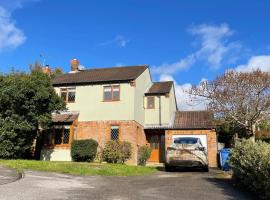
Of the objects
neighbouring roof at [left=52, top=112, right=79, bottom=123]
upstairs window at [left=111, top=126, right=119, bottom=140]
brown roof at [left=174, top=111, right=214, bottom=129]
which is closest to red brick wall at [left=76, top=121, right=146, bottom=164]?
upstairs window at [left=111, top=126, right=119, bottom=140]

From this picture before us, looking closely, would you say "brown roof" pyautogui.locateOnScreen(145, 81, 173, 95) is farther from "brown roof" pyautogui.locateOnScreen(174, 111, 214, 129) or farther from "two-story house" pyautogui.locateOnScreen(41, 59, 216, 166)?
"brown roof" pyautogui.locateOnScreen(174, 111, 214, 129)

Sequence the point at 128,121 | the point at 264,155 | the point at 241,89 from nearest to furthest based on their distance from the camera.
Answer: the point at 264,155, the point at 128,121, the point at 241,89

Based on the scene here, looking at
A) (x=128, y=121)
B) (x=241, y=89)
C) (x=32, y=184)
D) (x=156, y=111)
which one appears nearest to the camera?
(x=32, y=184)

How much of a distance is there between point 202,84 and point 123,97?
25.3 feet

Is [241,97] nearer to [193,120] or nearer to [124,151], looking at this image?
[193,120]

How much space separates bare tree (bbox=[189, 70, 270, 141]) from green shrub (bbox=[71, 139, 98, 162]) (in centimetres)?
1025

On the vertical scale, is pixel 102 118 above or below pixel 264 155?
above

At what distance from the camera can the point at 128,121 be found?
1021 inches

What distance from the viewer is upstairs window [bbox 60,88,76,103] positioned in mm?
27856

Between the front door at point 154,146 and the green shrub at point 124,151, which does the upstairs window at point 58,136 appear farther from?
the front door at point 154,146

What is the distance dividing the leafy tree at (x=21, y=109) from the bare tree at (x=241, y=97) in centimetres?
1324

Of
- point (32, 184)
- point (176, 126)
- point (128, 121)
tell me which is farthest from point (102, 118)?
point (32, 184)

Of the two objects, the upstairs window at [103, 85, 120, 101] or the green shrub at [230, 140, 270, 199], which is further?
the upstairs window at [103, 85, 120, 101]

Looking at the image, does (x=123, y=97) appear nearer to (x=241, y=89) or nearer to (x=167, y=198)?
(x=241, y=89)
